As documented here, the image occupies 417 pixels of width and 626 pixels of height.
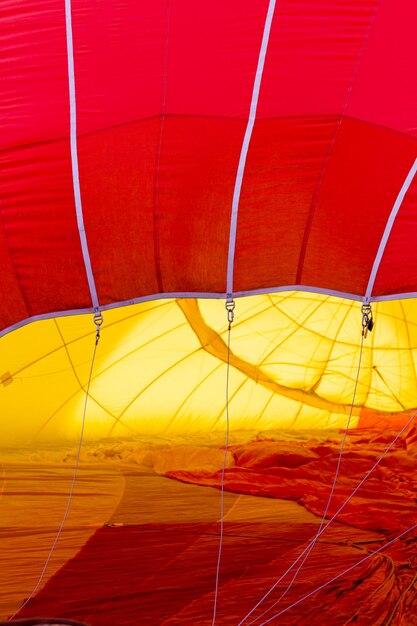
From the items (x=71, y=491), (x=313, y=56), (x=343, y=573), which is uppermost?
(x=313, y=56)

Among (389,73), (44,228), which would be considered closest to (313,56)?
(389,73)

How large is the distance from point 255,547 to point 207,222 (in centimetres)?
134

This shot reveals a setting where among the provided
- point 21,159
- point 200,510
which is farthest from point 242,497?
point 21,159

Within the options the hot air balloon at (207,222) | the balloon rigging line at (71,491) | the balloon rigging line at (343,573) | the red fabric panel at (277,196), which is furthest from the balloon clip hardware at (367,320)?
the balloon rigging line at (71,491)

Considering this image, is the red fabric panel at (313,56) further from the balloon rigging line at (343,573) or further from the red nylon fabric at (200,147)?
the balloon rigging line at (343,573)

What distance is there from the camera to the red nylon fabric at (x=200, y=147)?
4.01 meters

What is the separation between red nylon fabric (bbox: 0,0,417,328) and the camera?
401 centimetres

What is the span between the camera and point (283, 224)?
4.36 m

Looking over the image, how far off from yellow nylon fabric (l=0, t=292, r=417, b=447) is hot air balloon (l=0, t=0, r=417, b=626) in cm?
92

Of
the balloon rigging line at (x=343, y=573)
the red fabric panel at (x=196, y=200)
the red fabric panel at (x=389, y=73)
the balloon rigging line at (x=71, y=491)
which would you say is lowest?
the balloon rigging line at (x=343, y=573)

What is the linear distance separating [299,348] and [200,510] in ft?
5.37

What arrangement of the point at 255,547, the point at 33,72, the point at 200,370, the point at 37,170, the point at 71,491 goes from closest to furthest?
the point at 33,72 → the point at 37,170 → the point at 255,547 → the point at 71,491 → the point at 200,370

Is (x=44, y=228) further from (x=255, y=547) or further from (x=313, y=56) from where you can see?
(x=255, y=547)

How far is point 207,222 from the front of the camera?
14.1ft
